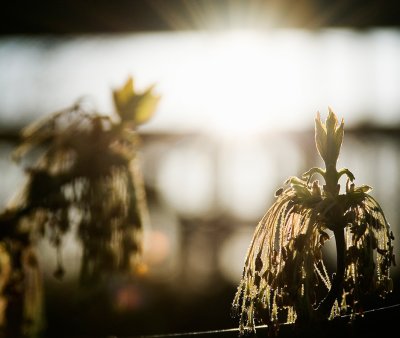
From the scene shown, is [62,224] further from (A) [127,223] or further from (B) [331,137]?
(B) [331,137]

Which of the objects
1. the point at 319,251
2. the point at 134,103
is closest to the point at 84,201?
the point at 134,103

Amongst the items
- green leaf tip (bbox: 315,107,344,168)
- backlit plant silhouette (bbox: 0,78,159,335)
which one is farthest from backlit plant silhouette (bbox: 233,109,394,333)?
backlit plant silhouette (bbox: 0,78,159,335)

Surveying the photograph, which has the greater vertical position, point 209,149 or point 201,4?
point 201,4

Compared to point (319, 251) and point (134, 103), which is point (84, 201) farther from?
point (319, 251)

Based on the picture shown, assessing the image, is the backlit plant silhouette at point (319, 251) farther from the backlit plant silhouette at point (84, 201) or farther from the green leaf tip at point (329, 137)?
the backlit plant silhouette at point (84, 201)

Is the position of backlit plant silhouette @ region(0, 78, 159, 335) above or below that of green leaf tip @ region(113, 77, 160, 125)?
below

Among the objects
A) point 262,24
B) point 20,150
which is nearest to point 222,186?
point 262,24

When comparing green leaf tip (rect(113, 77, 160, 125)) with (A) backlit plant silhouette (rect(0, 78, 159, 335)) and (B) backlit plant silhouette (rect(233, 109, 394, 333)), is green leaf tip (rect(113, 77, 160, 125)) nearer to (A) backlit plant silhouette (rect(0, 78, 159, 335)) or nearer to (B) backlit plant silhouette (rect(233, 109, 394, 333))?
(A) backlit plant silhouette (rect(0, 78, 159, 335))
